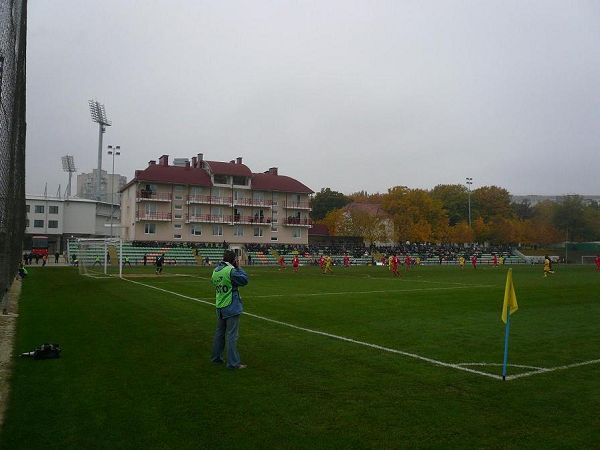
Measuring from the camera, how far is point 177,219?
3036 inches

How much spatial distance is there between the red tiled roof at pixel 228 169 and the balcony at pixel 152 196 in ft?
26.4

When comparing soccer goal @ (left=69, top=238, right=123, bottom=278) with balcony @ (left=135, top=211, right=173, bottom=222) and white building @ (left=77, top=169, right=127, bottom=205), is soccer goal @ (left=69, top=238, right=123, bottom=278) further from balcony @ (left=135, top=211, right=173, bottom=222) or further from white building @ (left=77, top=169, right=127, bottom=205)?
white building @ (left=77, top=169, right=127, bottom=205)

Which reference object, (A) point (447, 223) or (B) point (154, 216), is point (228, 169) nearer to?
(B) point (154, 216)

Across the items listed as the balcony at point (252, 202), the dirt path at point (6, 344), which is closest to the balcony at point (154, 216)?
the balcony at point (252, 202)

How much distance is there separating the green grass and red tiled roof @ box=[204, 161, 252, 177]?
66060 millimetres

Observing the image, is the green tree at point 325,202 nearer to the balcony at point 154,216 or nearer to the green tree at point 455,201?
the green tree at point 455,201

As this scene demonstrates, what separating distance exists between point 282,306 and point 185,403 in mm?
11978

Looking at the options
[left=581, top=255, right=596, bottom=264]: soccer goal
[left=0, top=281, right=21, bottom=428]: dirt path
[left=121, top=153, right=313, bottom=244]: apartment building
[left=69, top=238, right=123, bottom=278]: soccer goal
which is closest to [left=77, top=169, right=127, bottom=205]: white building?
[left=121, top=153, right=313, bottom=244]: apartment building

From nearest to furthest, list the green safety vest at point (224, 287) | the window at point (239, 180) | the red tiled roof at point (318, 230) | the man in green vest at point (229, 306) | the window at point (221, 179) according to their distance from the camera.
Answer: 1. the man in green vest at point (229, 306)
2. the green safety vest at point (224, 287)
3. the window at point (221, 179)
4. the window at point (239, 180)
5. the red tiled roof at point (318, 230)

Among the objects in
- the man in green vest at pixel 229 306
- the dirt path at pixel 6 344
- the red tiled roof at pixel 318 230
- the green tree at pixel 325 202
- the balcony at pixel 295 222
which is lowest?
the dirt path at pixel 6 344

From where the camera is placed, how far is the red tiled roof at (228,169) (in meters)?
80.0

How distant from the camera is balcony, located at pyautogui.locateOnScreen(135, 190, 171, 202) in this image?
74.4 m

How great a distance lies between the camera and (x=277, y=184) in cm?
8425

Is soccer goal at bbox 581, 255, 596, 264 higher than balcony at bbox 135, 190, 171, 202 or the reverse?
the reverse
